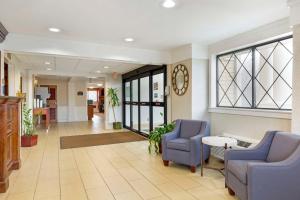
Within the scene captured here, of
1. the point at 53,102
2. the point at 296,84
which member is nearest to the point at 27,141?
the point at 296,84

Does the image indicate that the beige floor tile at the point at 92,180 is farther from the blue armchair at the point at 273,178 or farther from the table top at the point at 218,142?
the blue armchair at the point at 273,178

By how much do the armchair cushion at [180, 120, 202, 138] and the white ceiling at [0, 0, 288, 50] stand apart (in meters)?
1.57

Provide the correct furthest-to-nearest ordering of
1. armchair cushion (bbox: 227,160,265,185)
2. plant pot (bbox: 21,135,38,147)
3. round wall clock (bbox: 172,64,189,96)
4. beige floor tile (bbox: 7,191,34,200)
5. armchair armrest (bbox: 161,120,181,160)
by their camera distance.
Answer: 1. plant pot (bbox: 21,135,38,147)
2. round wall clock (bbox: 172,64,189,96)
3. armchair armrest (bbox: 161,120,181,160)
4. beige floor tile (bbox: 7,191,34,200)
5. armchair cushion (bbox: 227,160,265,185)

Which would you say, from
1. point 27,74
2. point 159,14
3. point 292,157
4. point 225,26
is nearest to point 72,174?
point 159,14

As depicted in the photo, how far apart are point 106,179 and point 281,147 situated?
2.35 m

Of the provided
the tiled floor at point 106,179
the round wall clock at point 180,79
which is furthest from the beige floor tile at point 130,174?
the round wall clock at point 180,79

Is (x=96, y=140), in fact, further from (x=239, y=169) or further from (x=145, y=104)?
(x=239, y=169)

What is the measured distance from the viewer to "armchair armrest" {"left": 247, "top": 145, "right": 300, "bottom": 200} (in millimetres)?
2068

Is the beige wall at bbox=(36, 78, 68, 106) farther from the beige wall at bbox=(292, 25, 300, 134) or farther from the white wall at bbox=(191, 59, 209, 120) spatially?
the beige wall at bbox=(292, 25, 300, 134)

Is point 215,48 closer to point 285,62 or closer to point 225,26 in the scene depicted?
point 225,26

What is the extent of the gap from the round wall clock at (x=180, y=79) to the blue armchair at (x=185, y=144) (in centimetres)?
84

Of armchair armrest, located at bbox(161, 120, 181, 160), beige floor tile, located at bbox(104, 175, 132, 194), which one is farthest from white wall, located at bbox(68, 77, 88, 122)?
beige floor tile, located at bbox(104, 175, 132, 194)

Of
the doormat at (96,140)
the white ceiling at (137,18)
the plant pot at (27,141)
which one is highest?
the white ceiling at (137,18)

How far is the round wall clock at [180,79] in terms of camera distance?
4.55 m
